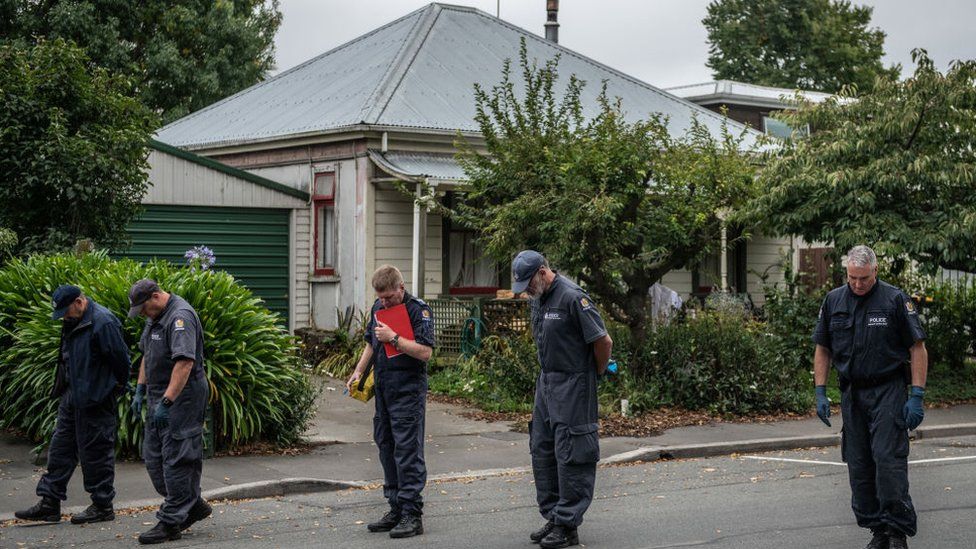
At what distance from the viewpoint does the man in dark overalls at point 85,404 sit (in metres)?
9.09

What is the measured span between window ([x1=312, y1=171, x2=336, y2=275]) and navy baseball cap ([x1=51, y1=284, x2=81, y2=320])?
39.4ft

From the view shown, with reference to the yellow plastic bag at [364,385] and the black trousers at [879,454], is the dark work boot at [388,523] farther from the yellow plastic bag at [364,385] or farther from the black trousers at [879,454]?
the black trousers at [879,454]

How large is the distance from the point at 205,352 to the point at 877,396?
6530mm

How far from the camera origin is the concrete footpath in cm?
1065

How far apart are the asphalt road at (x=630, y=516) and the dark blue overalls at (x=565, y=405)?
0.35 metres

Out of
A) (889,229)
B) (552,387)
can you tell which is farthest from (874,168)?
(552,387)

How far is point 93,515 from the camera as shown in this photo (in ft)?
30.2

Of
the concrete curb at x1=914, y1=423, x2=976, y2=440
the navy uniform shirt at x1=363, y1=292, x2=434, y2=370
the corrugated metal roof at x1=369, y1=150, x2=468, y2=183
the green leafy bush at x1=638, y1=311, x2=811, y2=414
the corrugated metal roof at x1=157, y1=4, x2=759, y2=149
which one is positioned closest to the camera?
the navy uniform shirt at x1=363, y1=292, x2=434, y2=370

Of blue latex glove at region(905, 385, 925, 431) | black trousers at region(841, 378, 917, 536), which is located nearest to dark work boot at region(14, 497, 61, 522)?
black trousers at region(841, 378, 917, 536)

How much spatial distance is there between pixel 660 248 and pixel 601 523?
6913 mm

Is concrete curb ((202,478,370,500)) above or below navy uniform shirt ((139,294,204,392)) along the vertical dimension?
below

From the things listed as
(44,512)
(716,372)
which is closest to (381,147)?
(716,372)

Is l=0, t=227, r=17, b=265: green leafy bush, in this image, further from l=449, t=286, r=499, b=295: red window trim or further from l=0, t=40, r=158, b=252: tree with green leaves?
l=449, t=286, r=499, b=295: red window trim

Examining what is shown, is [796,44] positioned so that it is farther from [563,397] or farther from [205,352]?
[563,397]
